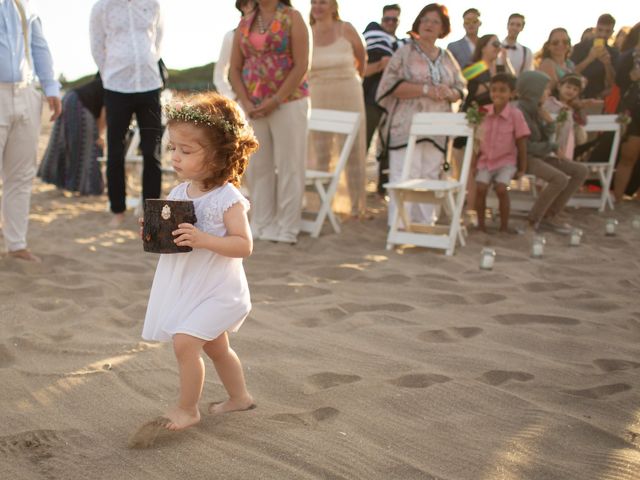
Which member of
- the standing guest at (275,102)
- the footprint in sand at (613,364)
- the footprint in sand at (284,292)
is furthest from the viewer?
the standing guest at (275,102)

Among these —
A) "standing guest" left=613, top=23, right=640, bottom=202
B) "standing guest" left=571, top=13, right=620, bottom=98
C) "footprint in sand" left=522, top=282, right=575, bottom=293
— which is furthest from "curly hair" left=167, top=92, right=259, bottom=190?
"standing guest" left=571, top=13, right=620, bottom=98

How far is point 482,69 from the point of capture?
326 inches

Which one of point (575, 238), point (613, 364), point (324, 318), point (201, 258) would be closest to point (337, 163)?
point (575, 238)

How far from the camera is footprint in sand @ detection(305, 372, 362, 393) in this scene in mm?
3199

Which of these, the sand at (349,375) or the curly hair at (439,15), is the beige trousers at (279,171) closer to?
the sand at (349,375)

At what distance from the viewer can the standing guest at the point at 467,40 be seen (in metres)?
8.85

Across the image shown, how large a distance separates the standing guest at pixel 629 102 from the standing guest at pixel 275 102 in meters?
4.81

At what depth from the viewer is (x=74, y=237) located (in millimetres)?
6574

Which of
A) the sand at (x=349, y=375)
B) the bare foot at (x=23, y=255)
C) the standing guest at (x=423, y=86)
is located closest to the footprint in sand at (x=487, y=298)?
the sand at (x=349, y=375)

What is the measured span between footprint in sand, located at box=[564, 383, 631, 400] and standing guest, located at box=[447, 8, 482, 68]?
240 inches

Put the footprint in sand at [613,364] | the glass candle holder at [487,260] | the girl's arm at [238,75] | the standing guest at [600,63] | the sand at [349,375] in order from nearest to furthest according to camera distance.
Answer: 1. the sand at [349,375]
2. the footprint in sand at [613,364]
3. the glass candle holder at [487,260]
4. the girl's arm at [238,75]
5. the standing guest at [600,63]

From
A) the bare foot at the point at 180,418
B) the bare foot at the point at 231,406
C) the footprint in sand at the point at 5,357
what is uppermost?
the bare foot at the point at 180,418

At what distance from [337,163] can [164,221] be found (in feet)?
16.7

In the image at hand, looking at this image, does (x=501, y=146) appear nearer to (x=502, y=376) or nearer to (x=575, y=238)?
(x=575, y=238)
